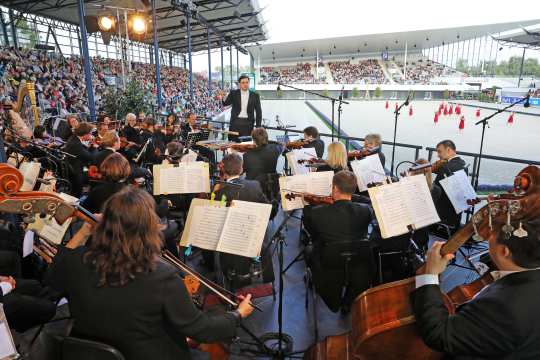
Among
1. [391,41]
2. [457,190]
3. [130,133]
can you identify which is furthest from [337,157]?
[391,41]

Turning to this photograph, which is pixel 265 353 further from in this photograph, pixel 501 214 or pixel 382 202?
pixel 501 214

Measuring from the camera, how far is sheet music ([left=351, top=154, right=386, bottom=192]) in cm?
397

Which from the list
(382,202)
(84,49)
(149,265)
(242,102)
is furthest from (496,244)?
(84,49)

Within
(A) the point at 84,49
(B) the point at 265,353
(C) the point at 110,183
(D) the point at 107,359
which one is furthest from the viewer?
(A) the point at 84,49

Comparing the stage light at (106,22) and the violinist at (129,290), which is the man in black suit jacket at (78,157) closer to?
the violinist at (129,290)

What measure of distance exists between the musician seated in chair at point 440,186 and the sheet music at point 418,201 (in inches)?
37.6

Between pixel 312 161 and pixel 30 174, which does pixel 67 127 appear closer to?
pixel 30 174

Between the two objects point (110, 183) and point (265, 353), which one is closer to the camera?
point (265, 353)

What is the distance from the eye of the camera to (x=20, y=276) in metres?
2.67

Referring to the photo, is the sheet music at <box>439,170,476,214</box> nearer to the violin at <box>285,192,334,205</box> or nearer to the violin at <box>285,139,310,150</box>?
the violin at <box>285,192,334,205</box>

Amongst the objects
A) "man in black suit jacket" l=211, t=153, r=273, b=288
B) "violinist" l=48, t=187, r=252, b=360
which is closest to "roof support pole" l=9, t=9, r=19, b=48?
"man in black suit jacket" l=211, t=153, r=273, b=288

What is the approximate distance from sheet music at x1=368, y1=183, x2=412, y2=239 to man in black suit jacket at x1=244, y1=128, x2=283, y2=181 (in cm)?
235

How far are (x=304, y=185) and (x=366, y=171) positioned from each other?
101 centimetres

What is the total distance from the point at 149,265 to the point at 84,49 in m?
8.22
